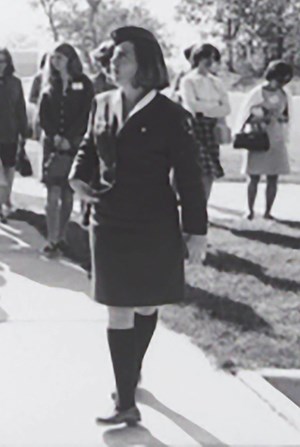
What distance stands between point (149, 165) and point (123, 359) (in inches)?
32.2

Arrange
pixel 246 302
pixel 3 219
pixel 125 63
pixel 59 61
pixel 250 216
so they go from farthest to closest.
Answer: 1. pixel 250 216
2. pixel 3 219
3. pixel 59 61
4. pixel 246 302
5. pixel 125 63

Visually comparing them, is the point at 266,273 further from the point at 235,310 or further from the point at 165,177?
the point at 165,177

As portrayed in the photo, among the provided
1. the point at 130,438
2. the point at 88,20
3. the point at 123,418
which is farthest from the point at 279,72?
the point at 88,20

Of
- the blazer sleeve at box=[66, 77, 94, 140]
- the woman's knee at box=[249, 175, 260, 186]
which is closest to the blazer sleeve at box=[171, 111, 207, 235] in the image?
the blazer sleeve at box=[66, 77, 94, 140]

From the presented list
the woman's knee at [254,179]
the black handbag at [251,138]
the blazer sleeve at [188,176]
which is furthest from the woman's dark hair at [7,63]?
the blazer sleeve at [188,176]

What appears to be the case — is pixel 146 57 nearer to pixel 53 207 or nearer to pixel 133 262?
pixel 133 262

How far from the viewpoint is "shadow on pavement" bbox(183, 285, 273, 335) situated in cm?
659

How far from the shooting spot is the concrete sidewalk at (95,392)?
4.64 meters

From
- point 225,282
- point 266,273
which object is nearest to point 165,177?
point 225,282

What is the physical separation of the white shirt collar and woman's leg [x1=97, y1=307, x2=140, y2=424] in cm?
79

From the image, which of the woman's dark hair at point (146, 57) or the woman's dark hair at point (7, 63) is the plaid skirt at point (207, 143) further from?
the woman's dark hair at point (146, 57)

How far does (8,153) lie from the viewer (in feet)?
34.0

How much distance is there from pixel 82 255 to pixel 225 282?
58.7 inches

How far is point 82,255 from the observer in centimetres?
898
